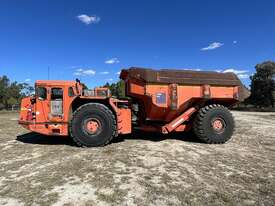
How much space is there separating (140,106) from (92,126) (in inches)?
82.9

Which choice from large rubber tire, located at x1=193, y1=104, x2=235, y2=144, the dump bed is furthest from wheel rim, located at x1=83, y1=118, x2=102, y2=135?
large rubber tire, located at x1=193, y1=104, x2=235, y2=144

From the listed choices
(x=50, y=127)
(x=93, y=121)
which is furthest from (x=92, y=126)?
(x=50, y=127)

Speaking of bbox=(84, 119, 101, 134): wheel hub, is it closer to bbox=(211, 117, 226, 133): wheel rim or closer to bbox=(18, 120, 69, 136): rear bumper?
bbox=(18, 120, 69, 136): rear bumper

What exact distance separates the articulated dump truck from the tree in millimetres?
48549

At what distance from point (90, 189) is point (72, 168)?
4.84 feet

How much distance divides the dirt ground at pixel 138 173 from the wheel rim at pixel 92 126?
600 mm

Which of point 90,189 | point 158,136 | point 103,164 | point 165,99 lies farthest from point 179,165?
point 158,136

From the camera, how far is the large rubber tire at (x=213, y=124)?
10.3m

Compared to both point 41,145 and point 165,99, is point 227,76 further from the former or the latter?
point 41,145

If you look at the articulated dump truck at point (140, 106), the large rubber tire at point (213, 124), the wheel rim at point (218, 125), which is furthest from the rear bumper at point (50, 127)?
the wheel rim at point (218, 125)

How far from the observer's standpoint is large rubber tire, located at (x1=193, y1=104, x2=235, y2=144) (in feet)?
33.7

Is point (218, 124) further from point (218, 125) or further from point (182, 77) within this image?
point (182, 77)

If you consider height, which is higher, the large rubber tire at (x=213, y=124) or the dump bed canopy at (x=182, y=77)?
the dump bed canopy at (x=182, y=77)

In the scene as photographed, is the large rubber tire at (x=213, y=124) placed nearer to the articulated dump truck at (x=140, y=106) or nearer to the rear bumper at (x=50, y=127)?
the articulated dump truck at (x=140, y=106)
